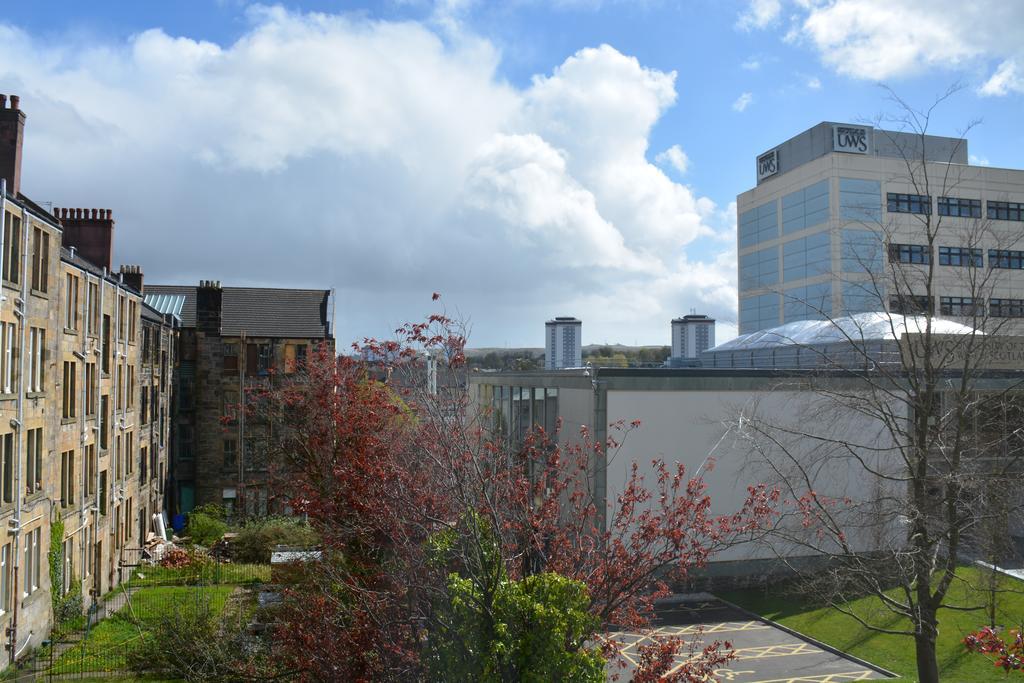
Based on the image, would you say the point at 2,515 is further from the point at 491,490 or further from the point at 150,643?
the point at 491,490

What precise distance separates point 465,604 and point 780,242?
57.6 metres

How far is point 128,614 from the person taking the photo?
953 inches

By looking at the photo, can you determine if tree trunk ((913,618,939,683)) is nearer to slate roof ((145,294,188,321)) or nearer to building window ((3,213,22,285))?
building window ((3,213,22,285))

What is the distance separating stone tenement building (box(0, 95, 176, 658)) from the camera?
18.7 m

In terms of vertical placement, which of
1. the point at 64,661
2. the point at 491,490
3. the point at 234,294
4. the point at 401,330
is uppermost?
the point at 234,294

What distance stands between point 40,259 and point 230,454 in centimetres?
2521

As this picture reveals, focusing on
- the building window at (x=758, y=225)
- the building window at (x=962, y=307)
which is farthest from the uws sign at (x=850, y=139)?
the building window at (x=962, y=307)

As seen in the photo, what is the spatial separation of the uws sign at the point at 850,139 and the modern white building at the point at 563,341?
1047 inches

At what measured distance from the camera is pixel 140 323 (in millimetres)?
34406

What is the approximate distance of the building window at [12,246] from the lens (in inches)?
720

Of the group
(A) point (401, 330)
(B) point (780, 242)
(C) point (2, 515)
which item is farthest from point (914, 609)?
(B) point (780, 242)

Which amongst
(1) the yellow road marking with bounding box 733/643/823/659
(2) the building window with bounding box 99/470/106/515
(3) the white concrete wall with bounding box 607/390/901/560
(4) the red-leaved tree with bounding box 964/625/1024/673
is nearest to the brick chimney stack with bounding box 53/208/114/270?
(2) the building window with bounding box 99/470/106/515

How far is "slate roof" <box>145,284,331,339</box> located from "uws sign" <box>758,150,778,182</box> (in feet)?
120

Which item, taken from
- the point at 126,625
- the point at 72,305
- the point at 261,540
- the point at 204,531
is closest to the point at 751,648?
the point at 126,625
